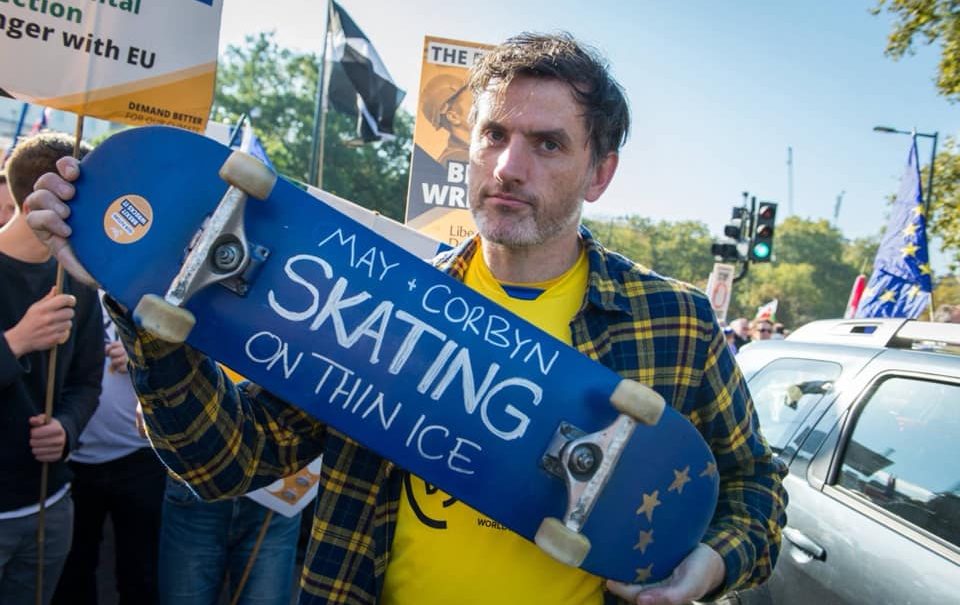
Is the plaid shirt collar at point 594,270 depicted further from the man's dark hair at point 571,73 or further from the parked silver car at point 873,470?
the parked silver car at point 873,470

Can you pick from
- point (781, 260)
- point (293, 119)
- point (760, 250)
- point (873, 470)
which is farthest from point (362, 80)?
point (781, 260)

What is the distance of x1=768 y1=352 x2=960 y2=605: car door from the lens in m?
1.90

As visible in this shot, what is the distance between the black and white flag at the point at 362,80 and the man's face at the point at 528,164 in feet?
13.7

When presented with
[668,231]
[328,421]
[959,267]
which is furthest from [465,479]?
[668,231]

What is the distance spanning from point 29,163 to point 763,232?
1259cm

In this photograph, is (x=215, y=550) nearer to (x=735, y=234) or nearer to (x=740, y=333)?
(x=740, y=333)

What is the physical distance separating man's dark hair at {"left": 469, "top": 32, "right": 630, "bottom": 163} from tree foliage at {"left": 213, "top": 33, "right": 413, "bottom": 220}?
29207 mm

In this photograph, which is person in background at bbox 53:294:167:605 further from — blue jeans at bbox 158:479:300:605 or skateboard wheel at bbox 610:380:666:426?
skateboard wheel at bbox 610:380:666:426

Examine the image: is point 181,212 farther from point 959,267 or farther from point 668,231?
point 668,231

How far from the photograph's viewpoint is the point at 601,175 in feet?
5.36

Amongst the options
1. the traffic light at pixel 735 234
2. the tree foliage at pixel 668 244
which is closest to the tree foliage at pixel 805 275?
the tree foliage at pixel 668 244

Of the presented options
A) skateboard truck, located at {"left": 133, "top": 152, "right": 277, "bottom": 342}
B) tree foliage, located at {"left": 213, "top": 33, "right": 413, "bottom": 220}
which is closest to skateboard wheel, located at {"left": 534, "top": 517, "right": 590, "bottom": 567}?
skateboard truck, located at {"left": 133, "top": 152, "right": 277, "bottom": 342}

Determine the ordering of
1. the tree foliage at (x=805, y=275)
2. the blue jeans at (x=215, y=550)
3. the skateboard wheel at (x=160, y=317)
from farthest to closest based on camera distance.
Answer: the tree foliage at (x=805, y=275)
the blue jeans at (x=215, y=550)
the skateboard wheel at (x=160, y=317)

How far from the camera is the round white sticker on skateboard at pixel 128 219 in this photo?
1.09 metres
